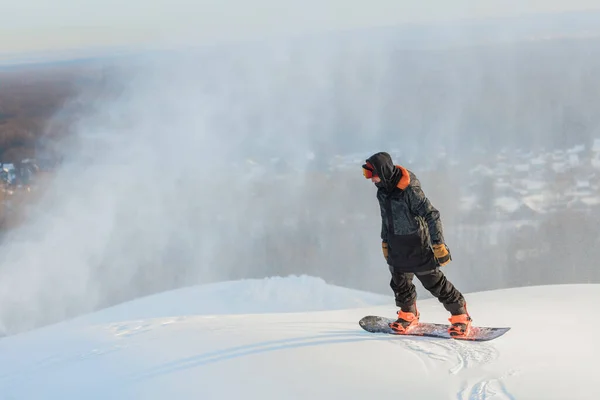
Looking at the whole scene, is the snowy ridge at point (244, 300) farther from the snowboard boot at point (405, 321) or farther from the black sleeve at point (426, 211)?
the black sleeve at point (426, 211)

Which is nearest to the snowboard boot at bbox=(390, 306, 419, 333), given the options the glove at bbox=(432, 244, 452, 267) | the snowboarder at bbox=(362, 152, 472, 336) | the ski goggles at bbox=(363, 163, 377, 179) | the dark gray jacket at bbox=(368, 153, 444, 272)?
the snowboarder at bbox=(362, 152, 472, 336)

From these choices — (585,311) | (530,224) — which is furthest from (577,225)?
(585,311)

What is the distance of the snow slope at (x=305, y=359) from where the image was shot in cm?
462

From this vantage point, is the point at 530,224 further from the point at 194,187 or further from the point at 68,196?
the point at 68,196

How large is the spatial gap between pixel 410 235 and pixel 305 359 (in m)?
1.53

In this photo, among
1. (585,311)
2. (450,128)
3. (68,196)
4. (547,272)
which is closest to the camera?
(585,311)

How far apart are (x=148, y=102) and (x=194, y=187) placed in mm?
22483

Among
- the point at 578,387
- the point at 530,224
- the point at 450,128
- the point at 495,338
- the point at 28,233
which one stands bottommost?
the point at 578,387

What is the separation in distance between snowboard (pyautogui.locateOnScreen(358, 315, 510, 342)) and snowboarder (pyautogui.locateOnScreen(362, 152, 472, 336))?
7 cm

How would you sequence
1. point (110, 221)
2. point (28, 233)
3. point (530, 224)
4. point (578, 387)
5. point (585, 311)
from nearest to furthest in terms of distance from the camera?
point (578, 387) → point (585, 311) → point (28, 233) → point (110, 221) → point (530, 224)

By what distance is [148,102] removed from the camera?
58250mm

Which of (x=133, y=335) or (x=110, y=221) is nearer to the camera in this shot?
(x=133, y=335)

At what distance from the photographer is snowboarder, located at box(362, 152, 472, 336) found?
215 inches

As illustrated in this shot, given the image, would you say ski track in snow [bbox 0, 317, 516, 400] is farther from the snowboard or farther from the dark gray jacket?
the dark gray jacket
